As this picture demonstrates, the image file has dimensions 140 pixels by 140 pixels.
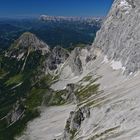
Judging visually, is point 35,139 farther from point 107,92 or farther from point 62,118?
point 107,92

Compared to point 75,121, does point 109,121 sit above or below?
above

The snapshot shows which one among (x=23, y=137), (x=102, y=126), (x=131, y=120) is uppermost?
(x=131, y=120)

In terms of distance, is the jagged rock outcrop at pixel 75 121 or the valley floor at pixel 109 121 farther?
the jagged rock outcrop at pixel 75 121

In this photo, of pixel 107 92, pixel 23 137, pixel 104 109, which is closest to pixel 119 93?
pixel 107 92

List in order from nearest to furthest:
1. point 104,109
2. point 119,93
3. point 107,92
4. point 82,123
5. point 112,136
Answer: point 112,136 < point 104,109 < point 82,123 < point 119,93 < point 107,92

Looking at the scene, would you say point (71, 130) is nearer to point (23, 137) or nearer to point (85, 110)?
point (85, 110)

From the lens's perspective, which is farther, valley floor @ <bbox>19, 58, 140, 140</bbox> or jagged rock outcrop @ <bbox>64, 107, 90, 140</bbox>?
jagged rock outcrop @ <bbox>64, 107, 90, 140</bbox>

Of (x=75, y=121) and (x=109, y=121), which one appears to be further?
(x=75, y=121)

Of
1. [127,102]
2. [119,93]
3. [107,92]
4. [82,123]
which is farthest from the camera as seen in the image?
[107,92]

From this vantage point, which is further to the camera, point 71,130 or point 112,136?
point 71,130

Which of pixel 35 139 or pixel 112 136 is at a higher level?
pixel 112 136
